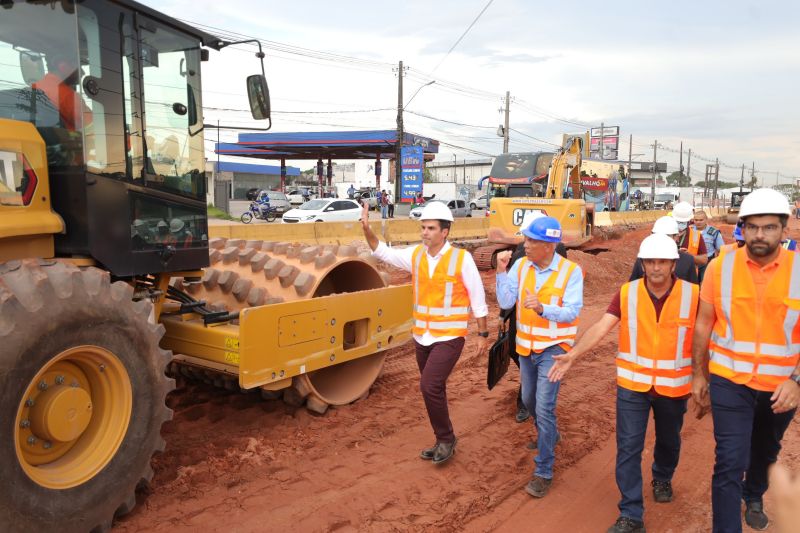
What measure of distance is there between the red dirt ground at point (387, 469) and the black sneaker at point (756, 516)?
227 mm

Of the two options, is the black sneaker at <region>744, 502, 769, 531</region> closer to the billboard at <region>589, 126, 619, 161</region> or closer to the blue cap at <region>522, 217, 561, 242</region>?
the blue cap at <region>522, 217, 561, 242</region>

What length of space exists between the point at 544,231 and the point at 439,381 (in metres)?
1.30

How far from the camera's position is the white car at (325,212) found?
25906mm

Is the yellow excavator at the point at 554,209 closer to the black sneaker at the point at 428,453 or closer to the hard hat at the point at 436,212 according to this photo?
the hard hat at the point at 436,212

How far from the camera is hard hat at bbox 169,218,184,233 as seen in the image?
15.0ft

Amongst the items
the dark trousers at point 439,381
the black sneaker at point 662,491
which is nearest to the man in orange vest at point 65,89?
the dark trousers at point 439,381

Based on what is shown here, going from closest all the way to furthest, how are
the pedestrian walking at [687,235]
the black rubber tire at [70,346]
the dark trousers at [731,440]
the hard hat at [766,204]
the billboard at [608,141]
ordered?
the black rubber tire at [70,346]
the hard hat at [766,204]
the dark trousers at [731,440]
the pedestrian walking at [687,235]
the billboard at [608,141]

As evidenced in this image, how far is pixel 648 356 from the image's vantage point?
3787mm

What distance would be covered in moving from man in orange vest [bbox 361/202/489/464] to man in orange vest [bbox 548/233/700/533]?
1.02m

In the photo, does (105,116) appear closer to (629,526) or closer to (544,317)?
(544,317)

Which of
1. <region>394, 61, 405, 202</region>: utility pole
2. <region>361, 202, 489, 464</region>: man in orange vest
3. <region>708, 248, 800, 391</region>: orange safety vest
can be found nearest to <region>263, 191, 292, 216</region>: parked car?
<region>394, 61, 405, 202</region>: utility pole

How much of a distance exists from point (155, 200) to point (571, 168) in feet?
45.4

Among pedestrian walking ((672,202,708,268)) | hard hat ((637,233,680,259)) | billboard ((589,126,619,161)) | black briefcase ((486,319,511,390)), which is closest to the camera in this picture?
hard hat ((637,233,680,259))

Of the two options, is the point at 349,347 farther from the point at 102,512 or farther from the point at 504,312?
the point at 102,512
